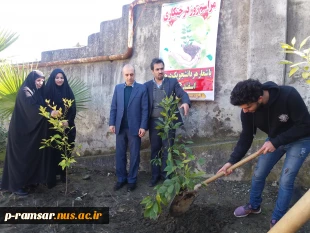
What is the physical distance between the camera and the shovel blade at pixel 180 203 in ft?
9.11

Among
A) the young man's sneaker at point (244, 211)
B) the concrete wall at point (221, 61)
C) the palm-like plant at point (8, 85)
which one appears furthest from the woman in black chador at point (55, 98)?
the young man's sneaker at point (244, 211)

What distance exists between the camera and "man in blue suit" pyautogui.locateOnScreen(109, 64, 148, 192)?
12.6ft

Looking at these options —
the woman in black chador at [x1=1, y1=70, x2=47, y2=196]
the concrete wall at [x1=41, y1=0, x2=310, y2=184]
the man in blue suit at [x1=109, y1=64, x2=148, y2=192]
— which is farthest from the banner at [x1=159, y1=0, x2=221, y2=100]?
the woman in black chador at [x1=1, y1=70, x2=47, y2=196]

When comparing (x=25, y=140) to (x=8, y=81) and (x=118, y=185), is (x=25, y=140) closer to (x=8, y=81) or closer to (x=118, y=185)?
(x=8, y=81)

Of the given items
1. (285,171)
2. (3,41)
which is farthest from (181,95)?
(3,41)

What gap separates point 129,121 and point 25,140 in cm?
143

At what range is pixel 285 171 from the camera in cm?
248

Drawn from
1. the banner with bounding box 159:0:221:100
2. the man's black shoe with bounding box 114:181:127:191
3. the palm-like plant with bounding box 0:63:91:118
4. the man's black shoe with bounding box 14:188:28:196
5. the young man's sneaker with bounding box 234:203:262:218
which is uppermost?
the banner with bounding box 159:0:221:100

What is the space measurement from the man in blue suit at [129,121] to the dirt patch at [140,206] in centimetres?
24

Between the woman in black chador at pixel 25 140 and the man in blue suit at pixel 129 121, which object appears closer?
the woman in black chador at pixel 25 140

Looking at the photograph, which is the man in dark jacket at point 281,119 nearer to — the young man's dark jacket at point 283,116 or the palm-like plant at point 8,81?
the young man's dark jacket at point 283,116

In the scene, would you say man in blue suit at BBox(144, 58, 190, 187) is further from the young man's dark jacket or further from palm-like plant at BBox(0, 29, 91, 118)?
palm-like plant at BBox(0, 29, 91, 118)

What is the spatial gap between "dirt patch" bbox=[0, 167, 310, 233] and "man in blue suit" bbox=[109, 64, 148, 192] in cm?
24

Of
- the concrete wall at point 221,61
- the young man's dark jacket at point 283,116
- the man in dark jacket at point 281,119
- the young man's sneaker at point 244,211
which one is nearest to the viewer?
the man in dark jacket at point 281,119
